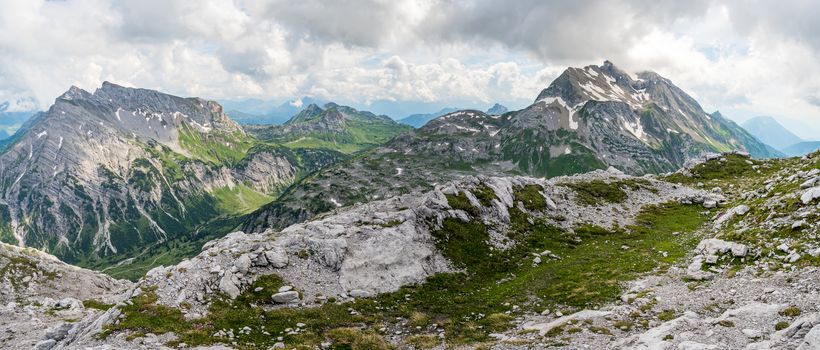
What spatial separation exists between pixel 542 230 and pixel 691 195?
122ft

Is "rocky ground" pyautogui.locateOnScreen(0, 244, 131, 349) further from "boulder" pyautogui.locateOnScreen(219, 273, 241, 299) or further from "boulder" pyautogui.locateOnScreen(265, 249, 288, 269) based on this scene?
"boulder" pyautogui.locateOnScreen(265, 249, 288, 269)

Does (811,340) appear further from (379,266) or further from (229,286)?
(229,286)

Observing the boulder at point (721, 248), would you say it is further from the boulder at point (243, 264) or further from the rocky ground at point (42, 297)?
the rocky ground at point (42, 297)

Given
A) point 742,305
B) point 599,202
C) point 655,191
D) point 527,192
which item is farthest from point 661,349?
point 655,191

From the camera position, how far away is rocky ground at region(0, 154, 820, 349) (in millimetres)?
21188

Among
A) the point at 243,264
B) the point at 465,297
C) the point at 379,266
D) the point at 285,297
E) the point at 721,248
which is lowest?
the point at 465,297

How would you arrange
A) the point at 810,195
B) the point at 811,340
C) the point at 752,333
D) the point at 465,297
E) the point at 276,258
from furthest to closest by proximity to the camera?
the point at 276,258 < the point at 465,297 < the point at 810,195 < the point at 752,333 < the point at 811,340

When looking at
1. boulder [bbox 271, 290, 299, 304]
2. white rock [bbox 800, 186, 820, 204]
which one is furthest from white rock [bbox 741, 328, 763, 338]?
boulder [bbox 271, 290, 299, 304]

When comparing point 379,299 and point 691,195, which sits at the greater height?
point 691,195

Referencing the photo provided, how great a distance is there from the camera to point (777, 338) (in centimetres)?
1527

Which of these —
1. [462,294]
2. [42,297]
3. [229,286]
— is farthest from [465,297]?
[42,297]

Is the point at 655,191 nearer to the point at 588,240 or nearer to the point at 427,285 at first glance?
the point at 588,240

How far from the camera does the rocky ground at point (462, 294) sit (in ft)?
69.5

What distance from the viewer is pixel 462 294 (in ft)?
115
